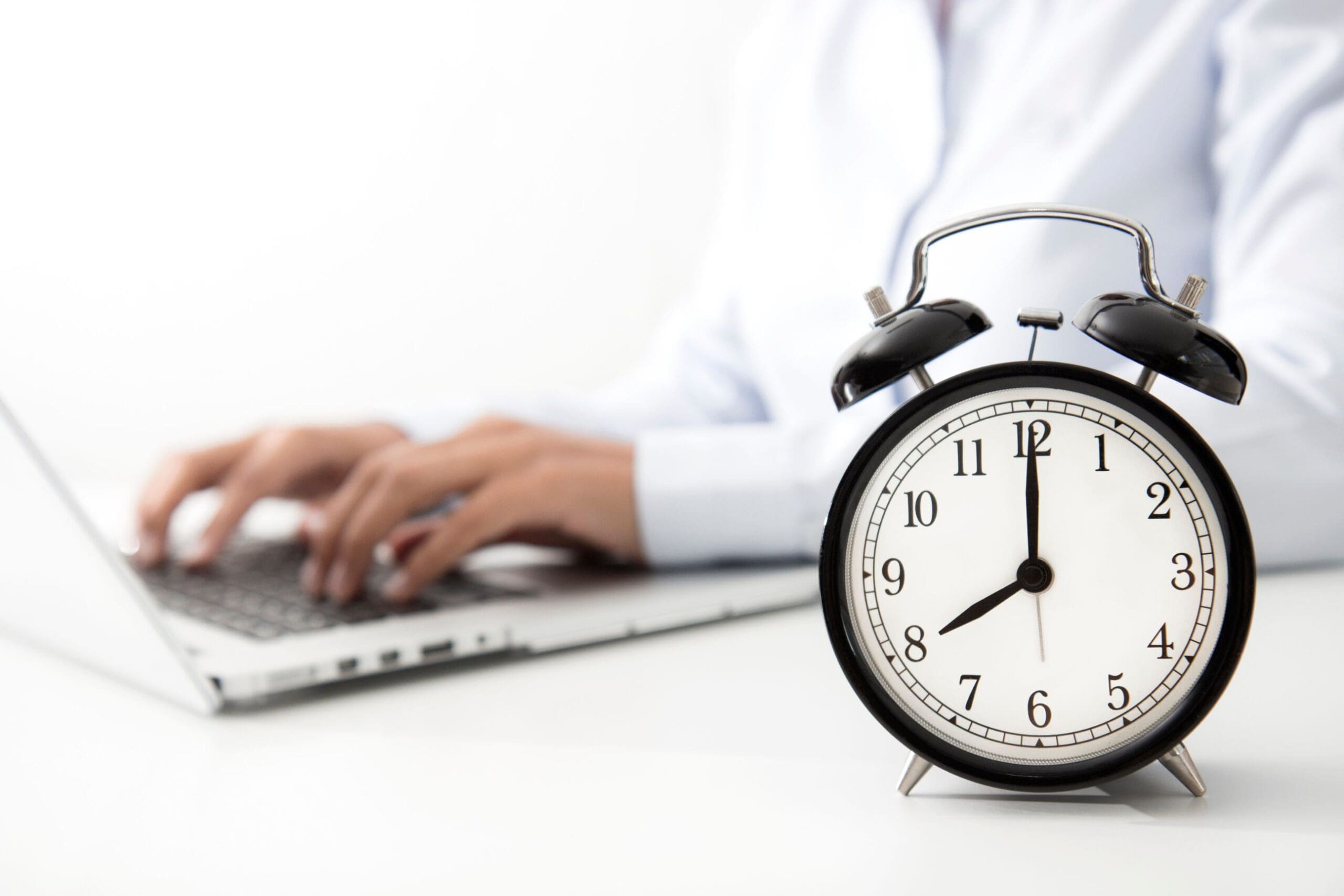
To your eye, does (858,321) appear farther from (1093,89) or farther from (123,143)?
(123,143)

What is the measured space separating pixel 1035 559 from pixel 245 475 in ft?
2.54

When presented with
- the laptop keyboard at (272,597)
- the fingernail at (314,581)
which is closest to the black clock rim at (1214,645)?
the laptop keyboard at (272,597)

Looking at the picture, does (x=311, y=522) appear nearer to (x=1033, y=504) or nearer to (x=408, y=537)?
(x=408, y=537)

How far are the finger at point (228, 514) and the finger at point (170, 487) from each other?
0.06 metres

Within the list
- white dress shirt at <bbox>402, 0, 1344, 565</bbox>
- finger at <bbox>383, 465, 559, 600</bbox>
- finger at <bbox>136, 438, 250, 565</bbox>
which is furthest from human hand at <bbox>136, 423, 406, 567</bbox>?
finger at <bbox>383, 465, 559, 600</bbox>

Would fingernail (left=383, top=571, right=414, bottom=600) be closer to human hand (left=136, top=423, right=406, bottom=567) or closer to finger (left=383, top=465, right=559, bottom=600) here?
finger (left=383, top=465, right=559, bottom=600)

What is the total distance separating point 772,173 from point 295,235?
66.3 inches

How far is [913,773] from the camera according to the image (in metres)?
0.45

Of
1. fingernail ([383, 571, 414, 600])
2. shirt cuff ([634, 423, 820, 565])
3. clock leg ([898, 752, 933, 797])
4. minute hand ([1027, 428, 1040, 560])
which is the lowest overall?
shirt cuff ([634, 423, 820, 565])

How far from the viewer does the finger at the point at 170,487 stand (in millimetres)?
1046

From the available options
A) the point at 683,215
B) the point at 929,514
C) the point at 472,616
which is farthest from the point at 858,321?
the point at 683,215

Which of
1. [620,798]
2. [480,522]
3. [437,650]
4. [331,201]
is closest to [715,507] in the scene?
[480,522]

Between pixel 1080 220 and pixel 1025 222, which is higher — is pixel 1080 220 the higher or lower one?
the higher one

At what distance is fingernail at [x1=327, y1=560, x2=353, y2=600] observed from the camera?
2.63 feet
